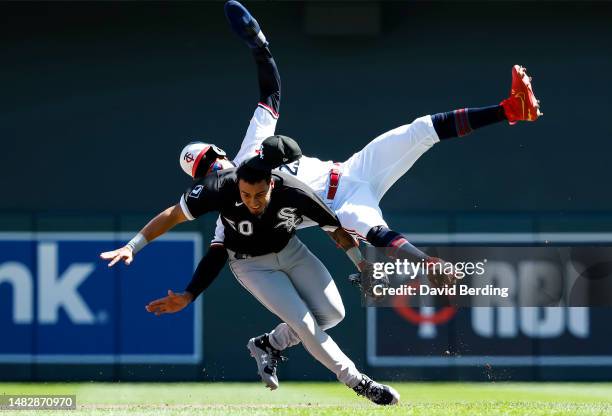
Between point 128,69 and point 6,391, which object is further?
point 128,69

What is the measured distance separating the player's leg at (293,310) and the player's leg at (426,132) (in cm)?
84

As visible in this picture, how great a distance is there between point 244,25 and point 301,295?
5.49ft

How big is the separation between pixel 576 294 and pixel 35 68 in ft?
17.5

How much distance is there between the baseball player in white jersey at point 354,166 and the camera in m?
7.39

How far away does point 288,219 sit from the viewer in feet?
24.0

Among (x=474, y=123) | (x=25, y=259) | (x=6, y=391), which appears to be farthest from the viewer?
(x=25, y=259)

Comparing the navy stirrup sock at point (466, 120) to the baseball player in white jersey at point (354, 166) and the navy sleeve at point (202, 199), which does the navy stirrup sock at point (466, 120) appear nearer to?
the baseball player in white jersey at point (354, 166)

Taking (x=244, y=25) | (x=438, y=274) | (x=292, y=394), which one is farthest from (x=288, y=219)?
(x=292, y=394)

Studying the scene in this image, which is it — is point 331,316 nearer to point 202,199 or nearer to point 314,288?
point 314,288

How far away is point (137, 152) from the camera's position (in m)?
11.6

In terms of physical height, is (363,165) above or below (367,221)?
above

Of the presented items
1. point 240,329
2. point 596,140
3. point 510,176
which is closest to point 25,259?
point 240,329

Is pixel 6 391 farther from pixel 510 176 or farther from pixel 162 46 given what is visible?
pixel 510 176

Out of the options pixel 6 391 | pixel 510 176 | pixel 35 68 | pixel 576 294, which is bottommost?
pixel 6 391
